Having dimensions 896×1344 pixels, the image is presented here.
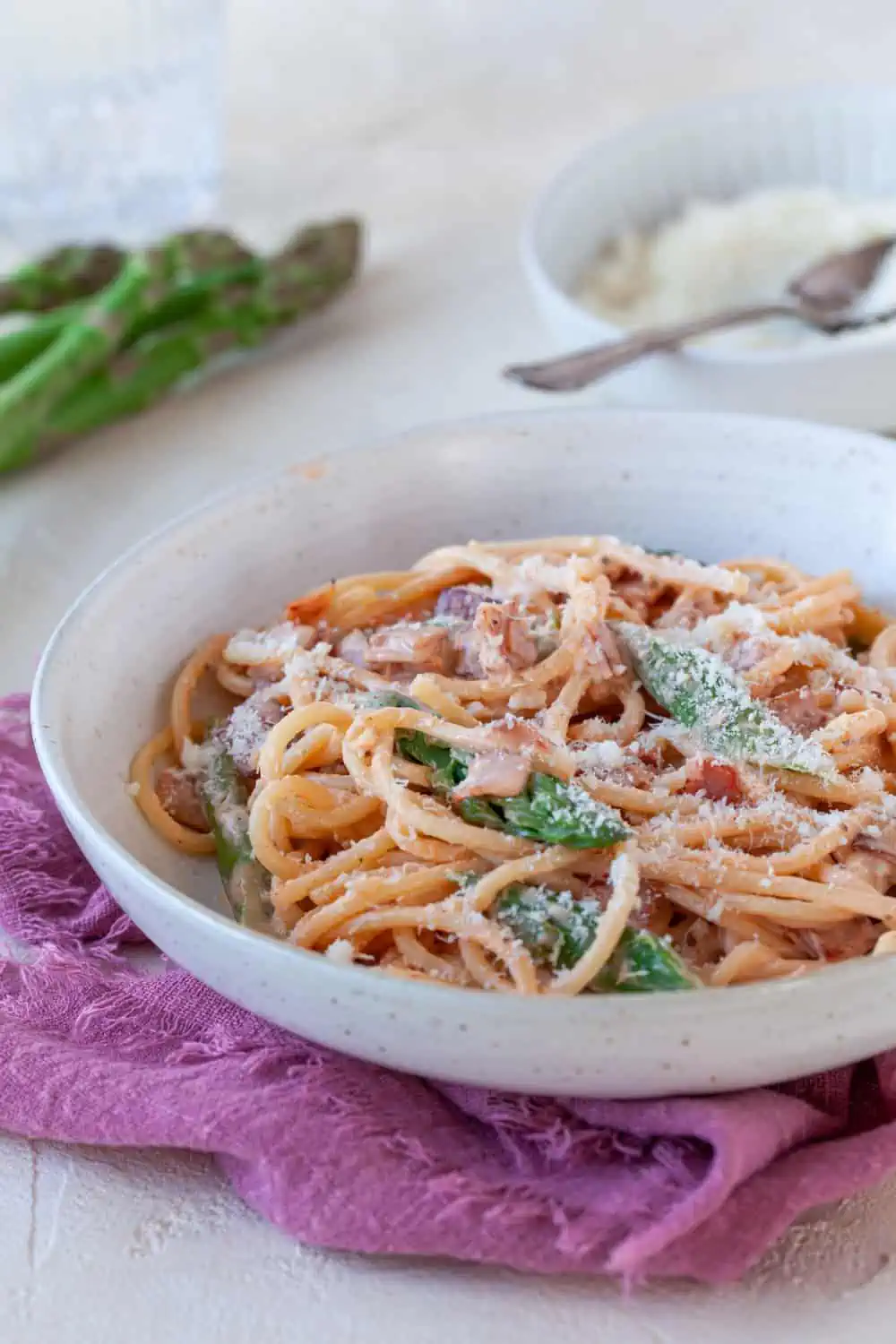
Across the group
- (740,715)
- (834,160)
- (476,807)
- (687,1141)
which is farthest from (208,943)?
(834,160)

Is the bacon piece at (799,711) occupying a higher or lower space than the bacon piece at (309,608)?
lower

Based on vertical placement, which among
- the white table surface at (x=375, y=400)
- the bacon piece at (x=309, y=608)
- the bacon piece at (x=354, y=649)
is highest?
the bacon piece at (x=309, y=608)

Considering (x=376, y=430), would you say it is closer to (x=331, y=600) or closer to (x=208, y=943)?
(x=331, y=600)

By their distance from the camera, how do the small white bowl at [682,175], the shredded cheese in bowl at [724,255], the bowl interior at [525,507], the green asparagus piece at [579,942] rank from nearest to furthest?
the green asparagus piece at [579,942]
the bowl interior at [525,507]
the small white bowl at [682,175]
the shredded cheese in bowl at [724,255]

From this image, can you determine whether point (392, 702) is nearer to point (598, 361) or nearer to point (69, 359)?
point (598, 361)

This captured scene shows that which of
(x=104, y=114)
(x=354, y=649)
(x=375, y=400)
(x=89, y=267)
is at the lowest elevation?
(x=375, y=400)

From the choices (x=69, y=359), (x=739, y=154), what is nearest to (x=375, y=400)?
(x=69, y=359)

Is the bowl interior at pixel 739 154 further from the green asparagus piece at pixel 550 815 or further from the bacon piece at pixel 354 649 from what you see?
the green asparagus piece at pixel 550 815

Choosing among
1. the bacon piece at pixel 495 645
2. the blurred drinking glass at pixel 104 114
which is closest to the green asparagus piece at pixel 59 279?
the blurred drinking glass at pixel 104 114
